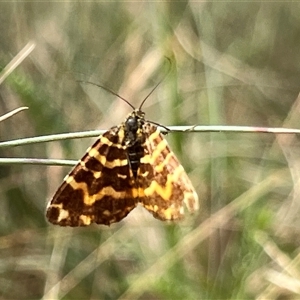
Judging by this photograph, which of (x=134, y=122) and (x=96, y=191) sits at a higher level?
(x=134, y=122)

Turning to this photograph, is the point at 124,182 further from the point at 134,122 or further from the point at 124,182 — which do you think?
the point at 134,122

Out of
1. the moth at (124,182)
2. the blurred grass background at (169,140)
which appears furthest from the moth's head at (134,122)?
the blurred grass background at (169,140)

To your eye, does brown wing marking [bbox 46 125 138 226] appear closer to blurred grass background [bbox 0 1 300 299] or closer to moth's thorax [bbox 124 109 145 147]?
moth's thorax [bbox 124 109 145 147]

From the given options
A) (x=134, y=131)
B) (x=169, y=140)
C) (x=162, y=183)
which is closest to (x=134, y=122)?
(x=134, y=131)

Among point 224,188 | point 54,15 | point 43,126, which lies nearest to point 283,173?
point 224,188

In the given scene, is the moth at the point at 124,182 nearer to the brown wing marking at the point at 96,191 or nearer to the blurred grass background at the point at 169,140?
the brown wing marking at the point at 96,191

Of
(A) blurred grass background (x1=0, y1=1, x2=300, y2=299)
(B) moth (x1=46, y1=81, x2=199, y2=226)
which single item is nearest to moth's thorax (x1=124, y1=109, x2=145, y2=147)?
(B) moth (x1=46, y1=81, x2=199, y2=226)

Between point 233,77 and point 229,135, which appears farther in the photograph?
point 233,77

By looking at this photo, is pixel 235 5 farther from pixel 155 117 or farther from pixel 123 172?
pixel 123 172
